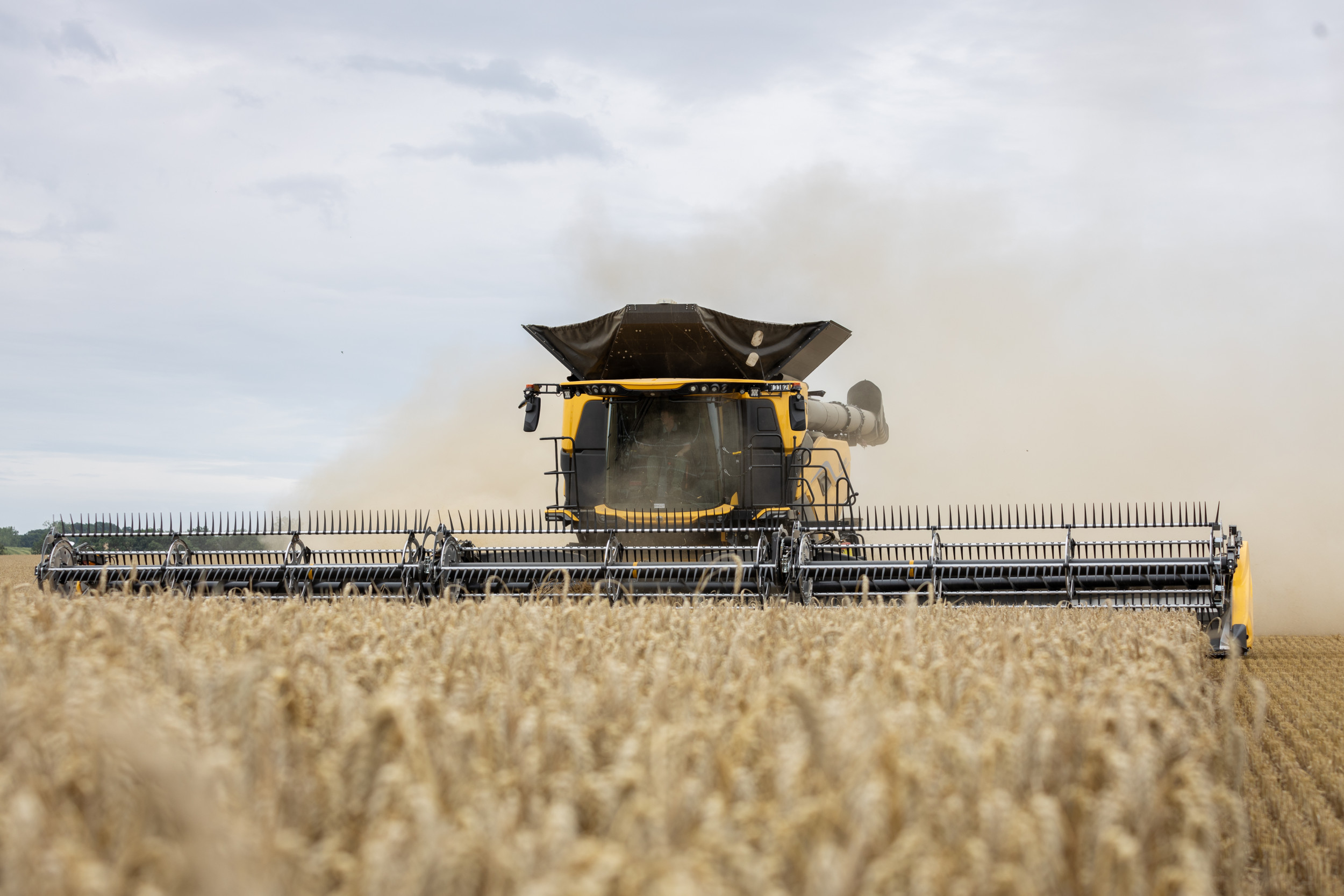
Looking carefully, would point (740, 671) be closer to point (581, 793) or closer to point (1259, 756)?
point (581, 793)

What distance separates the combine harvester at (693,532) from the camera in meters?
9.52

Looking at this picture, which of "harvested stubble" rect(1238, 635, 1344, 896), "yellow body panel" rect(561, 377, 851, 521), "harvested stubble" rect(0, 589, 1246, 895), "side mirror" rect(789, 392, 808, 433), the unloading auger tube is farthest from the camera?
"yellow body panel" rect(561, 377, 851, 521)

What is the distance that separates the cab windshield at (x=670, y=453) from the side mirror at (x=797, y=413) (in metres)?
0.72

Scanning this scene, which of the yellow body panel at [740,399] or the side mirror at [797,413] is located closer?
the side mirror at [797,413]

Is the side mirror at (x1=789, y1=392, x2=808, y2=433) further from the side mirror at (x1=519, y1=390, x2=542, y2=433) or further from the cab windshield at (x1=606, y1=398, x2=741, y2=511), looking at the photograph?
the side mirror at (x1=519, y1=390, x2=542, y2=433)

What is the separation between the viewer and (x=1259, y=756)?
682 cm

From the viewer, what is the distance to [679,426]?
11.3 meters

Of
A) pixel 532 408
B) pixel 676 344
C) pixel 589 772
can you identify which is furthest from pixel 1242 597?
pixel 589 772

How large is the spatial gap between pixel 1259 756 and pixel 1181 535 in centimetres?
1681

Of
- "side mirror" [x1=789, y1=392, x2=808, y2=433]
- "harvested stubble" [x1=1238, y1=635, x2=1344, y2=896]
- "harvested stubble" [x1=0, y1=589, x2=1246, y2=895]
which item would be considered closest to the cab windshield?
"side mirror" [x1=789, y1=392, x2=808, y2=433]

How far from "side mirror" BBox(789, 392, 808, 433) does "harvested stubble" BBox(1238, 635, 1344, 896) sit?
14.3 ft

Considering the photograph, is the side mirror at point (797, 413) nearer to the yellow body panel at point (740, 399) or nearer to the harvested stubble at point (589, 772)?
the yellow body panel at point (740, 399)

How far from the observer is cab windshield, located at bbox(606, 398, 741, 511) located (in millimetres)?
11133

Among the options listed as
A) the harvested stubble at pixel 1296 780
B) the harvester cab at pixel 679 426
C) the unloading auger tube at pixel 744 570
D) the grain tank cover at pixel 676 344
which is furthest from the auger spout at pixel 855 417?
the harvested stubble at pixel 1296 780
